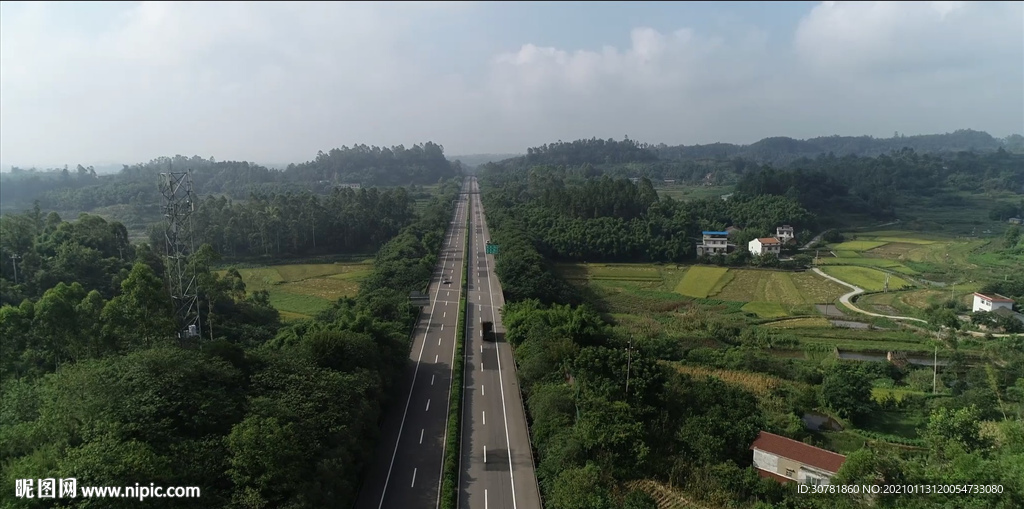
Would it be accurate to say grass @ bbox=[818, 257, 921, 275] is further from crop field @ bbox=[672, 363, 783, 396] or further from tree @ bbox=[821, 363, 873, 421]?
tree @ bbox=[821, 363, 873, 421]

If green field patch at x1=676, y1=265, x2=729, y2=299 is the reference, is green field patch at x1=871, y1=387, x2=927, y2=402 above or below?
below

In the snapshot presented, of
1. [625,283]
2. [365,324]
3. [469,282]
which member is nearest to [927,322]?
[625,283]

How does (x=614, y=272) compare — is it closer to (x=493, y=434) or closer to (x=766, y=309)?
(x=766, y=309)

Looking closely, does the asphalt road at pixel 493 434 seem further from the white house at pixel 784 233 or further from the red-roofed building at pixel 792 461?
the white house at pixel 784 233

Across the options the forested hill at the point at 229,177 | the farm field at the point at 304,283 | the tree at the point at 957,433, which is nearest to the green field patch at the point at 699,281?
the farm field at the point at 304,283

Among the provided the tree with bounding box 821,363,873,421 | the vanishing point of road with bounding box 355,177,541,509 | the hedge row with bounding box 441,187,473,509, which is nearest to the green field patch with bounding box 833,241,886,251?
the tree with bounding box 821,363,873,421

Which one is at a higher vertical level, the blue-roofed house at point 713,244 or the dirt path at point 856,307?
the blue-roofed house at point 713,244
